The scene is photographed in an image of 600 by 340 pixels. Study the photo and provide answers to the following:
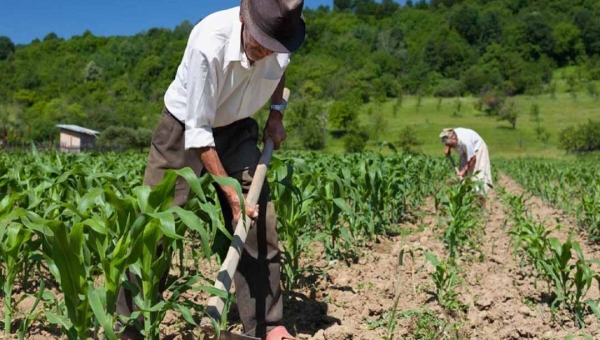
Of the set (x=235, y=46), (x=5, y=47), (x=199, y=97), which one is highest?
(x=5, y=47)

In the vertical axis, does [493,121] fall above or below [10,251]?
above

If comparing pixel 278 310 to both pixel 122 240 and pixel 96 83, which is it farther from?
pixel 96 83

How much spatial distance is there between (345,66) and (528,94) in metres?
31.2

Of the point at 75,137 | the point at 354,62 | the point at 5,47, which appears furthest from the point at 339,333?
the point at 5,47

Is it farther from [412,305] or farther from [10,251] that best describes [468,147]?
[10,251]

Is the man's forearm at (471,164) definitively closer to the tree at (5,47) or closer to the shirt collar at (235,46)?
the shirt collar at (235,46)

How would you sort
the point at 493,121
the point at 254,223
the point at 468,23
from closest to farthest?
the point at 254,223, the point at 493,121, the point at 468,23

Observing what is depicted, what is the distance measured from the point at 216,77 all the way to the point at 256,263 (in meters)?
0.95

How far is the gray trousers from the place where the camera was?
291cm

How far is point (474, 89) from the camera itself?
81750 millimetres

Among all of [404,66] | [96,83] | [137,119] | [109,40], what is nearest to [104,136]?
[137,119]

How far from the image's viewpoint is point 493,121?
5566 cm

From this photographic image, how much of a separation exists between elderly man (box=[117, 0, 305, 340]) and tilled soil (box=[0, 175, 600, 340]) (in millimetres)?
396

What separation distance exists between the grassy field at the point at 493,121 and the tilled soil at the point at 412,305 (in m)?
39.5
